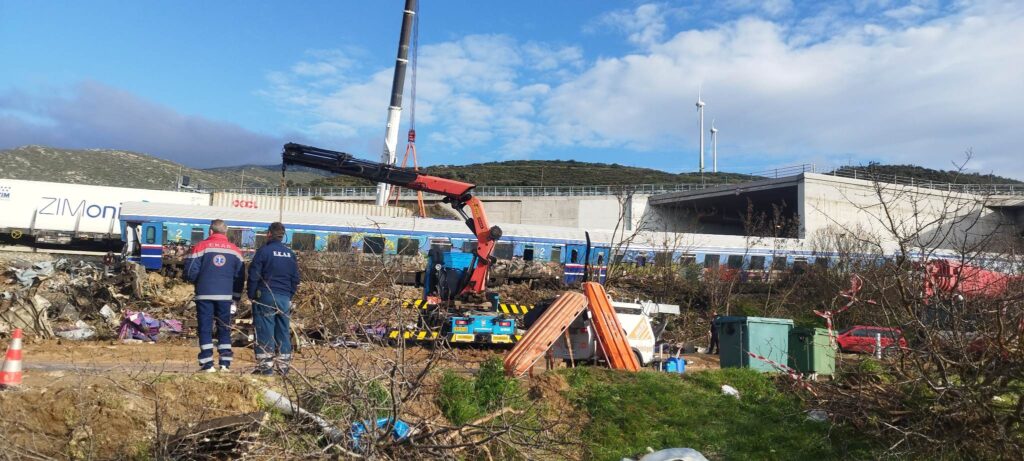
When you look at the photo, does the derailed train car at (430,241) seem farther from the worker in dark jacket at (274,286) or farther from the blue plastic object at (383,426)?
the blue plastic object at (383,426)

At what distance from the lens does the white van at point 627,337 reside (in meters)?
12.1

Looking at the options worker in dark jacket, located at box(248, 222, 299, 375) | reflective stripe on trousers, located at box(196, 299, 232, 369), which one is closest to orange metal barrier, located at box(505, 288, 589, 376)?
worker in dark jacket, located at box(248, 222, 299, 375)

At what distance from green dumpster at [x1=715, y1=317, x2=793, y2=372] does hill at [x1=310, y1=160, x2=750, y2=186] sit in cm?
8439

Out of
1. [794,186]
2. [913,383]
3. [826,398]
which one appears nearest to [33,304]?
[826,398]

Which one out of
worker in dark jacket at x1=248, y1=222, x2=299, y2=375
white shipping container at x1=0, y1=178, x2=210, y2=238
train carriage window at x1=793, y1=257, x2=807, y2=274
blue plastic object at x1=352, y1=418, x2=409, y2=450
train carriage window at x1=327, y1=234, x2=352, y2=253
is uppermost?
white shipping container at x1=0, y1=178, x2=210, y2=238

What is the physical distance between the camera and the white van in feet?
Answer: 39.6

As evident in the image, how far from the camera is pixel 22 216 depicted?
3750 centimetres

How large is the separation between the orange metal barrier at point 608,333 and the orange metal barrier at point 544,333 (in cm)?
22

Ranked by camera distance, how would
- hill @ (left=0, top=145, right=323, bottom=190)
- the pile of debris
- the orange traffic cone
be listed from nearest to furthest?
1. the orange traffic cone
2. the pile of debris
3. hill @ (left=0, top=145, right=323, bottom=190)

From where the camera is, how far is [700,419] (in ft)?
29.7

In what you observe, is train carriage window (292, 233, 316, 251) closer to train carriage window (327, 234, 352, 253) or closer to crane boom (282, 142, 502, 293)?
train carriage window (327, 234, 352, 253)

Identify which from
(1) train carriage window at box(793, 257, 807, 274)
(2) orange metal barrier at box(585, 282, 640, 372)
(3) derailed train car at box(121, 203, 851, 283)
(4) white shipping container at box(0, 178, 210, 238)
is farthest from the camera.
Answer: (4) white shipping container at box(0, 178, 210, 238)

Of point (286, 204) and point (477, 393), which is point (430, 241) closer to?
point (286, 204)

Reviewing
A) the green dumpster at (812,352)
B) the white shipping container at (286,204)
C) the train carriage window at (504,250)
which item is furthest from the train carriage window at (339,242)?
the green dumpster at (812,352)
